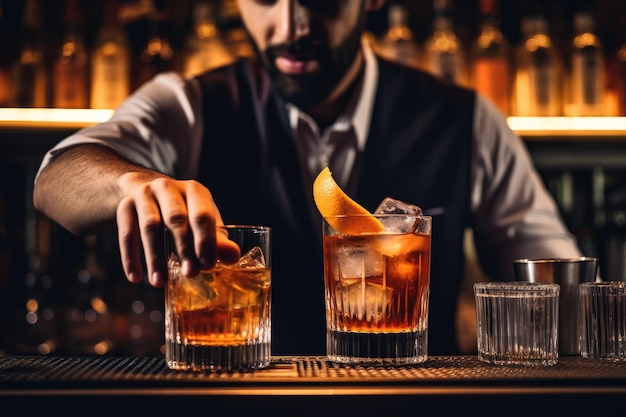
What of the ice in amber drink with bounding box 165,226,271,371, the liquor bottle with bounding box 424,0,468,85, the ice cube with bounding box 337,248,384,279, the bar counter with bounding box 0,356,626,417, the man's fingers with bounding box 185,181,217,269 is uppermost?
the liquor bottle with bounding box 424,0,468,85

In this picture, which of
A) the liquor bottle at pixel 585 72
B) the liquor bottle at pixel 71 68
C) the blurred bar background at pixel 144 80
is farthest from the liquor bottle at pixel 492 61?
the liquor bottle at pixel 71 68

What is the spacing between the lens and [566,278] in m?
1.12

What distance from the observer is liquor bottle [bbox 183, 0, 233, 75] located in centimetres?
236

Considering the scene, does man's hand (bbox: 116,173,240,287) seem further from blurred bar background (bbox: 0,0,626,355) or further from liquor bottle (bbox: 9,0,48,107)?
liquor bottle (bbox: 9,0,48,107)

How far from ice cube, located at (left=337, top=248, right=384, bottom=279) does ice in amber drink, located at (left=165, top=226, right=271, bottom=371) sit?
0.37 ft

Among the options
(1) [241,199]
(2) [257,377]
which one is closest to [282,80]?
(1) [241,199]

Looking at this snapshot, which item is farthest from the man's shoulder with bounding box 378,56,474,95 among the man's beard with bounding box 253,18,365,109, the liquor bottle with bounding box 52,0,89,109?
the liquor bottle with bounding box 52,0,89,109

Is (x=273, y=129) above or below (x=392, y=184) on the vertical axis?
above

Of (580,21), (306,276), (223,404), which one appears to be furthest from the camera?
(580,21)

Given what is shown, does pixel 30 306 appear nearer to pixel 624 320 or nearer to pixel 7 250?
pixel 7 250

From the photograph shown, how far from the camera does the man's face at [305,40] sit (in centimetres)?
210

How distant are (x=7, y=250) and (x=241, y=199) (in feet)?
2.46

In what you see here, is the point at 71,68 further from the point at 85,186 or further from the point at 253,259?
the point at 253,259

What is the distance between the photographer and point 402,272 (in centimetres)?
101
